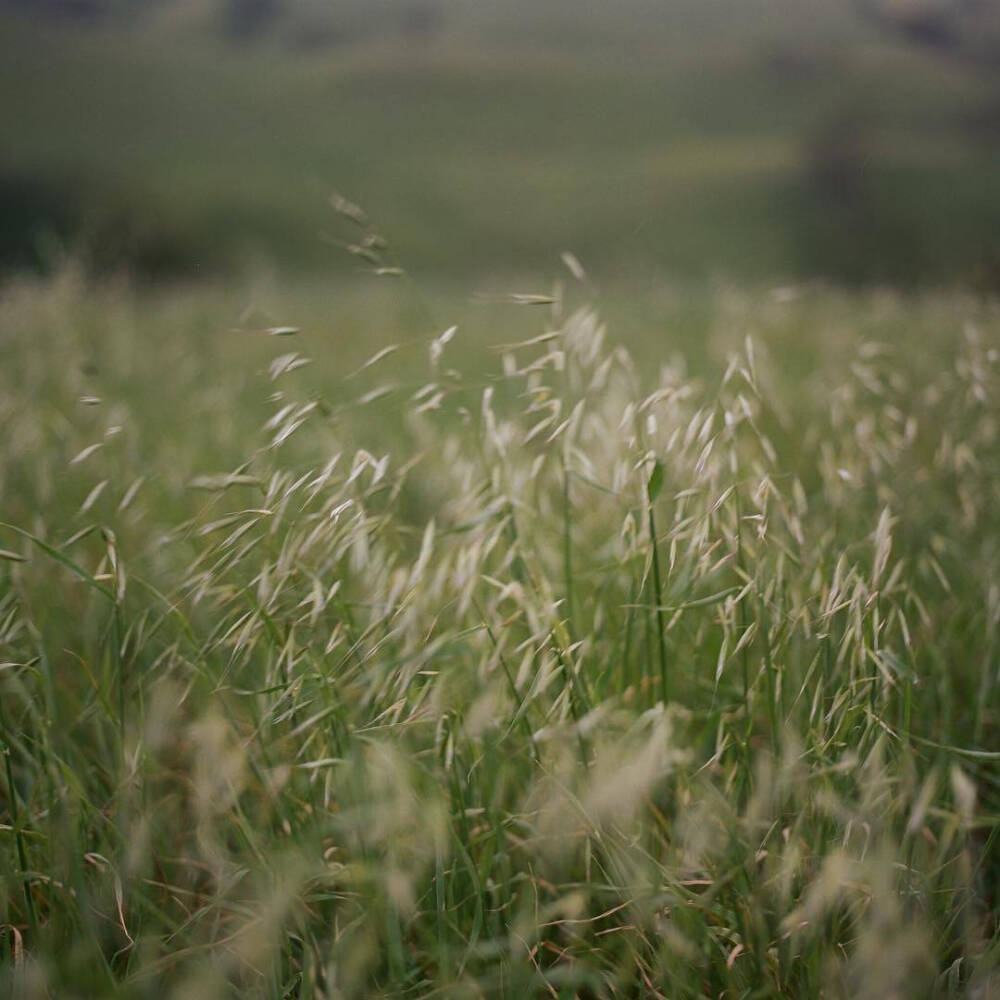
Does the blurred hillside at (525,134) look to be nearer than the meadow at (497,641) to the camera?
No

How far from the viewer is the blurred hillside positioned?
791 inches

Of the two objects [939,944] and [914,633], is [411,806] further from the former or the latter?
[914,633]

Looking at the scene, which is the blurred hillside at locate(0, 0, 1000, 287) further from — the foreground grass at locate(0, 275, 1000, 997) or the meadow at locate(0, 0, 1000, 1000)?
the foreground grass at locate(0, 275, 1000, 997)

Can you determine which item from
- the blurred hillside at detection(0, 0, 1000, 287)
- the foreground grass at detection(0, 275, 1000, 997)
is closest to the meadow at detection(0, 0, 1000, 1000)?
the foreground grass at detection(0, 275, 1000, 997)

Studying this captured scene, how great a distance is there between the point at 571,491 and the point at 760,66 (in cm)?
3516

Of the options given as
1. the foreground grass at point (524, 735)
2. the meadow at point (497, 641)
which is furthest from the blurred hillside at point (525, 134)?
the foreground grass at point (524, 735)

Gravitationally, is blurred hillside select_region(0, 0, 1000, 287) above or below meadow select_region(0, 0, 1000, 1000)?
above

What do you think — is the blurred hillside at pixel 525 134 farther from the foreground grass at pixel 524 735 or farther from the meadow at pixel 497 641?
the foreground grass at pixel 524 735

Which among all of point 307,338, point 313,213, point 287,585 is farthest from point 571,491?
point 313,213

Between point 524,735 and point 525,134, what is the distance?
30.2 metres

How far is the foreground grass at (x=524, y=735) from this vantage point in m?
0.95

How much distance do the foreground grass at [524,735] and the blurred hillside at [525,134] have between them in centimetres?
1604

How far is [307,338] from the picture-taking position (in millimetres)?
6555

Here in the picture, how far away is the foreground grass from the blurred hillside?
1604 cm
